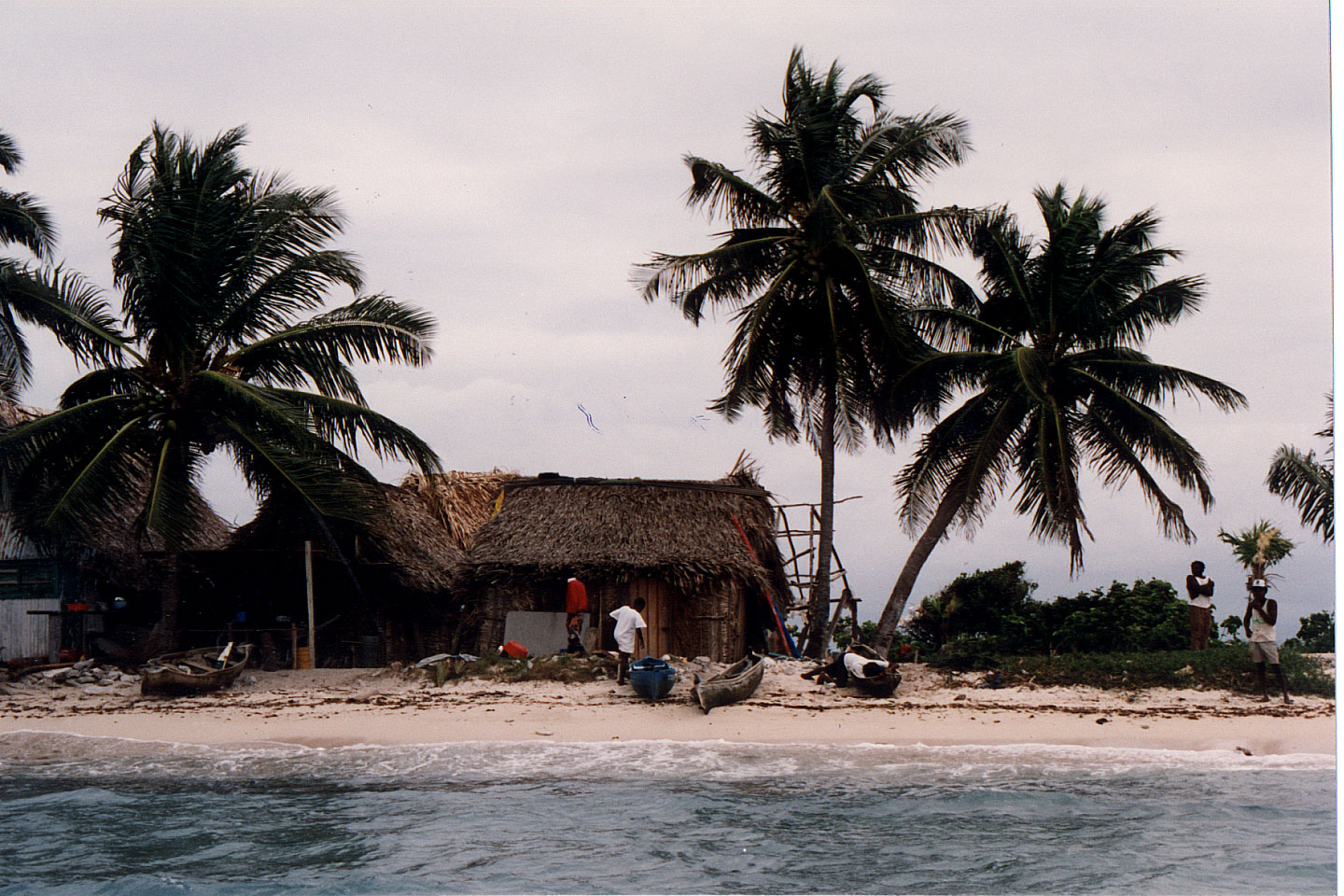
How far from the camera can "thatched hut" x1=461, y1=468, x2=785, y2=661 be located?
1761 centimetres

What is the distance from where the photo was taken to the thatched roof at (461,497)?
21.5m

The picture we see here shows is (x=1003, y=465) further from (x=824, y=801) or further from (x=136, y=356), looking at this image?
(x=136, y=356)

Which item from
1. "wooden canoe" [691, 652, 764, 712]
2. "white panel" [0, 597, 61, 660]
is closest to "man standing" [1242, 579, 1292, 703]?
"wooden canoe" [691, 652, 764, 712]

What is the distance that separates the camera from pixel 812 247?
18453 mm

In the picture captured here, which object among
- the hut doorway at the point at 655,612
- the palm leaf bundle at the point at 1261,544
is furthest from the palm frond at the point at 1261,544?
the hut doorway at the point at 655,612

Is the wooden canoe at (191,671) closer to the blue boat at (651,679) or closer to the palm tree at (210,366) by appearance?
the palm tree at (210,366)

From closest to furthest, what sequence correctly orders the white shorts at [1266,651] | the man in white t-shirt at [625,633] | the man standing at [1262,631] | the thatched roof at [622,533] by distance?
the man standing at [1262,631], the white shorts at [1266,651], the man in white t-shirt at [625,633], the thatched roof at [622,533]

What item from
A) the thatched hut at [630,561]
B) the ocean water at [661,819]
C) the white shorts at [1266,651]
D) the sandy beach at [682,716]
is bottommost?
the ocean water at [661,819]

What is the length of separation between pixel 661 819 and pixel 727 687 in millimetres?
3082

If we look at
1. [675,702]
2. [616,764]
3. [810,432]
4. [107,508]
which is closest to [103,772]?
[107,508]

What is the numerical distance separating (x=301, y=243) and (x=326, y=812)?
8794 mm

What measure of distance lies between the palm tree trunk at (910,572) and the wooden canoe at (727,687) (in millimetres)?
3498

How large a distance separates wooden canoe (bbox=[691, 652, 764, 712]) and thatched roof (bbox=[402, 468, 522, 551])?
6.80 meters

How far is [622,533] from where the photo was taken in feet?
59.4
